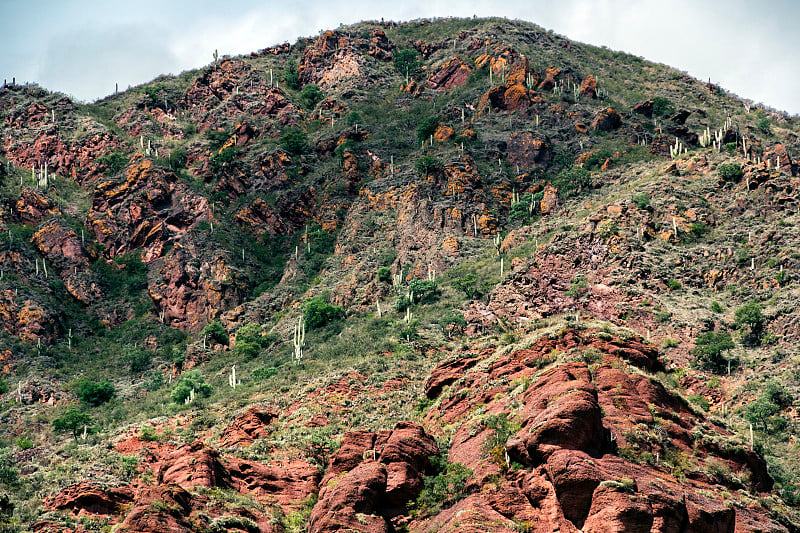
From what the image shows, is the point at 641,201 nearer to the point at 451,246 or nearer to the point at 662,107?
the point at 451,246

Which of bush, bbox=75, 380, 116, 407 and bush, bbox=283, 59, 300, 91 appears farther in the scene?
bush, bbox=283, 59, 300, 91

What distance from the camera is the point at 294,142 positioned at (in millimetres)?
107750

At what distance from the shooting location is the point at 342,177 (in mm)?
100062

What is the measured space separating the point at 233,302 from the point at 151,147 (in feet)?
119

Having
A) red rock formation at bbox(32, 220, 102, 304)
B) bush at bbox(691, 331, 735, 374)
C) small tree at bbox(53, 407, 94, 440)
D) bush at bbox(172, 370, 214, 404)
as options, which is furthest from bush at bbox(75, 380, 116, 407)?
bush at bbox(691, 331, 735, 374)

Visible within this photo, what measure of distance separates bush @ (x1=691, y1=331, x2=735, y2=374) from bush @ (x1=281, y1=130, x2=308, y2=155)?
65222 millimetres

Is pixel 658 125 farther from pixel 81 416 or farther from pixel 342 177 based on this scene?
pixel 81 416

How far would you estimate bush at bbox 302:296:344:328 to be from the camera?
74.9m

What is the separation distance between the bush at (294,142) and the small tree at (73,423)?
51448mm

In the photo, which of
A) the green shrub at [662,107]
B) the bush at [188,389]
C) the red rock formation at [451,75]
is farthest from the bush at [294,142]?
the bush at [188,389]

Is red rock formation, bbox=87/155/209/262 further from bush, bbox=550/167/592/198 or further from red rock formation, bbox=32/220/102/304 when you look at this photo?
bush, bbox=550/167/592/198

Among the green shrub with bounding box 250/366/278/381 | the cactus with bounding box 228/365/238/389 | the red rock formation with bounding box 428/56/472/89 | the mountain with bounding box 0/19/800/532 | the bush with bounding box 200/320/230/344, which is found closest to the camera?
the mountain with bounding box 0/19/800/532

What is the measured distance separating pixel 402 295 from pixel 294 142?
4093cm

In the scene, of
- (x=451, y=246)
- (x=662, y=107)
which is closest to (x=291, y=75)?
(x=662, y=107)
